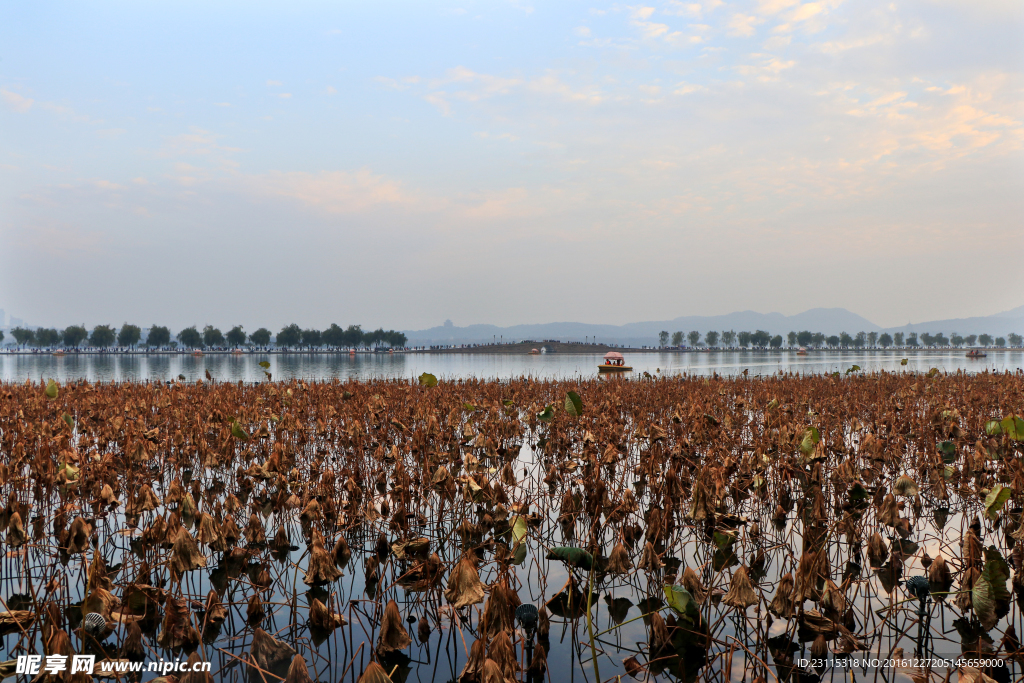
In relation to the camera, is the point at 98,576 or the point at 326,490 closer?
the point at 98,576

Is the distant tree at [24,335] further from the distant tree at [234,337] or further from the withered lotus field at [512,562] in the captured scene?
the withered lotus field at [512,562]

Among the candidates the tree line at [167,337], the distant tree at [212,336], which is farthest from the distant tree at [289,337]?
the distant tree at [212,336]

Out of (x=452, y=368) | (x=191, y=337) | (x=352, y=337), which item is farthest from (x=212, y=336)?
(x=452, y=368)

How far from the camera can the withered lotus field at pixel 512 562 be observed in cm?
366

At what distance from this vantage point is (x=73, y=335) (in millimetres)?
178625

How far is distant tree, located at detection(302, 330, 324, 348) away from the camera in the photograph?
190 m

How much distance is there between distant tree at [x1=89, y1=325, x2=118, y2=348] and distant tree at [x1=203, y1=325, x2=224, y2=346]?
2856 centimetres

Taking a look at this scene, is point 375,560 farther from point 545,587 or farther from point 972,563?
point 972,563

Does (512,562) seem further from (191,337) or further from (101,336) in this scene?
(101,336)

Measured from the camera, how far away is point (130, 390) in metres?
17.7

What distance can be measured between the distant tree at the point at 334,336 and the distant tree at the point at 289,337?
7.87 metres

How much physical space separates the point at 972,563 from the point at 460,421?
9256 millimetres

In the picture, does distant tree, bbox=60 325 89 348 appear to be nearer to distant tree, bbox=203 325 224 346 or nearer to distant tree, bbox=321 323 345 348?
distant tree, bbox=203 325 224 346

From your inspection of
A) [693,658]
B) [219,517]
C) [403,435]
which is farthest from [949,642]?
[403,435]
